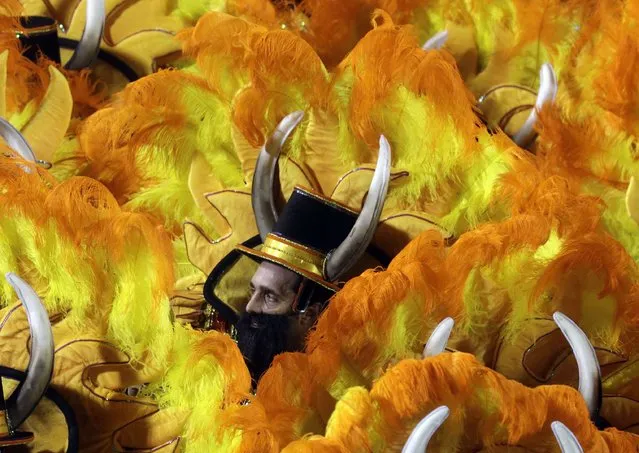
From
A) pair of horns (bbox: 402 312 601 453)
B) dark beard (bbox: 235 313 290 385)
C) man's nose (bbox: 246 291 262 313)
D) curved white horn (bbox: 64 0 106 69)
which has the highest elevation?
curved white horn (bbox: 64 0 106 69)

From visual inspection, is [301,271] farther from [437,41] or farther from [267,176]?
[437,41]

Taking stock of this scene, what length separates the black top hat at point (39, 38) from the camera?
2459 mm

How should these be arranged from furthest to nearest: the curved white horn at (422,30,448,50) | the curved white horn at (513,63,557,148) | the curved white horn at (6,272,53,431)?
the curved white horn at (422,30,448,50) < the curved white horn at (513,63,557,148) < the curved white horn at (6,272,53,431)

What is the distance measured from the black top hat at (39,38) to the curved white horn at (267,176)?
64cm

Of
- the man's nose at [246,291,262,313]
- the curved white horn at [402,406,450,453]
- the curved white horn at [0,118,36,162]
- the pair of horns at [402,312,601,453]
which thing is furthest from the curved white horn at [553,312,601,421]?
the curved white horn at [0,118,36,162]

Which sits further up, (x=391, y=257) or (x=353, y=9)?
(x=353, y=9)

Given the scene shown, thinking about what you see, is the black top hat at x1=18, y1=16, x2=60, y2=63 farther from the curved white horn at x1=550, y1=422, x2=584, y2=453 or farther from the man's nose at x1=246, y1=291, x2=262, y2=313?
the curved white horn at x1=550, y1=422, x2=584, y2=453

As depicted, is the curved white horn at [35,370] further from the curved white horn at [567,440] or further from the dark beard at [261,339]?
the curved white horn at [567,440]

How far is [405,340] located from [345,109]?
1.79 ft

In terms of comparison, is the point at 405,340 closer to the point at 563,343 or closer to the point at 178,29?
the point at 563,343

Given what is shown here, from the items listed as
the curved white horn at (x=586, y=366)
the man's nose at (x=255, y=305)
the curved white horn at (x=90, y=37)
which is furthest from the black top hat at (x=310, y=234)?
the curved white horn at (x=90, y=37)

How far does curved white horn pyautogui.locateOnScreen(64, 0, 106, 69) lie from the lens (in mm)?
2527

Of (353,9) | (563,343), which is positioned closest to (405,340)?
(563,343)

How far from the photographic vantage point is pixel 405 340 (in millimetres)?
1832
